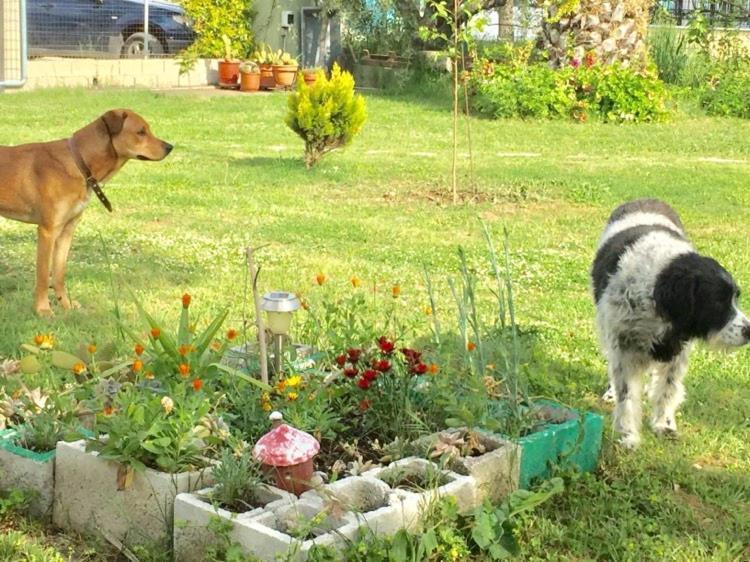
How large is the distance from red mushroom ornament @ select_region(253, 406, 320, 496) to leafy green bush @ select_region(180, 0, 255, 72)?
1918 cm

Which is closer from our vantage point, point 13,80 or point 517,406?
point 517,406

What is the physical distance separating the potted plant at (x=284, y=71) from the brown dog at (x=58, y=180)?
14.9m

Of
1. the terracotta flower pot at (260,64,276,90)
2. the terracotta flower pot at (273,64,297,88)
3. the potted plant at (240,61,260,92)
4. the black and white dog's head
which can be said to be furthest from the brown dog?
the terracotta flower pot at (260,64,276,90)

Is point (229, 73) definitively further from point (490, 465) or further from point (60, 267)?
point (490, 465)

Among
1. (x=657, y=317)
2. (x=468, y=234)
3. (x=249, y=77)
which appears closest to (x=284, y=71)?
(x=249, y=77)

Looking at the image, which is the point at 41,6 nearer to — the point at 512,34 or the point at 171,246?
the point at 512,34

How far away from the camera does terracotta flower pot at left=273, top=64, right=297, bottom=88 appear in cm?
2164

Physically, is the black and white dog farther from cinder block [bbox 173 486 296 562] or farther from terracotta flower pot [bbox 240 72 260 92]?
terracotta flower pot [bbox 240 72 260 92]

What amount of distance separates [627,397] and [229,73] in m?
18.1

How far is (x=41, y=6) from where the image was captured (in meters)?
20.5

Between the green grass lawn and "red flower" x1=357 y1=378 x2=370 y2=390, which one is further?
the green grass lawn

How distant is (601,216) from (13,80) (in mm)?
5749

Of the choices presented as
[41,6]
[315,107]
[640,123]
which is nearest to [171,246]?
[315,107]

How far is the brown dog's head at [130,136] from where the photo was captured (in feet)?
23.1
